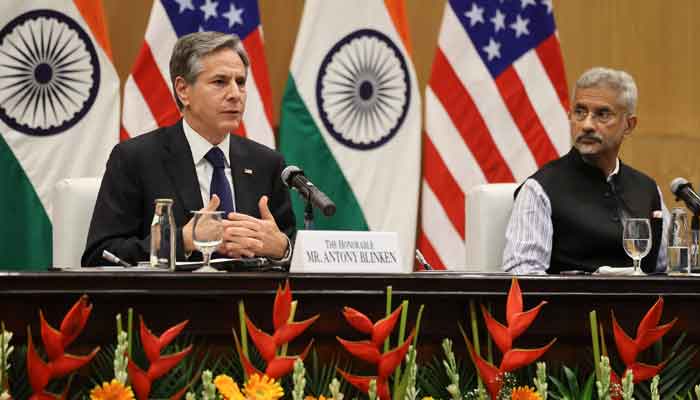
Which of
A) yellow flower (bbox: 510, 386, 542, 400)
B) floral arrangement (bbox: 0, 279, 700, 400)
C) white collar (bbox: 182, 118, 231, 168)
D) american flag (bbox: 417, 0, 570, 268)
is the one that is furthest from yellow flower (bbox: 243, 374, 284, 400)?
american flag (bbox: 417, 0, 570, 268)

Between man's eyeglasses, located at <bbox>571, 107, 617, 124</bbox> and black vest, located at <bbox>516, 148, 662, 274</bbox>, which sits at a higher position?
man's eyeglasses, located at <bbox>571, 107, 617, 124</bbox>

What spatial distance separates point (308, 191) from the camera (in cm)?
252

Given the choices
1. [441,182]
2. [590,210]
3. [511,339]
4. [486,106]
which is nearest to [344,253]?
[511,339]

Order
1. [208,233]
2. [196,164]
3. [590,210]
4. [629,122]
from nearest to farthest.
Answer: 1. [208,233]
2. [196,164]
3. [590,210]
4. [629,122]

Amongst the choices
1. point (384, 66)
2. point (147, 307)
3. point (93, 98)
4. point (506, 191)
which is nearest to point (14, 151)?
point (93, 98)

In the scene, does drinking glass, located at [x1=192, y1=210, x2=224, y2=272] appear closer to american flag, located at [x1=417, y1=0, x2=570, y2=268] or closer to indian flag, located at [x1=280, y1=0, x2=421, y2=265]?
indian flag, located at [x1=280, y1=0, x2=421, y2=265]

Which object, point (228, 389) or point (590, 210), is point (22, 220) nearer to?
point (590, 210)

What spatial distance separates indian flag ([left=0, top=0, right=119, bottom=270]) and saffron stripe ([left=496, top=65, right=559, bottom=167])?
5.59 ft

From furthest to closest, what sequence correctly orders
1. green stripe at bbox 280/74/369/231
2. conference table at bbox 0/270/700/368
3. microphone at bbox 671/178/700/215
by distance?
1. green stripe at bbox 280/74/369/231
2. microphone at bbox 671/178/700/215
3. conference table at bbox 0/270/700/368

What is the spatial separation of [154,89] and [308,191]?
179 centimetres

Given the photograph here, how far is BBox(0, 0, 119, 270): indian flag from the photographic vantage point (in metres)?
3.93

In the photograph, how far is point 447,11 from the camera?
15.2 feet

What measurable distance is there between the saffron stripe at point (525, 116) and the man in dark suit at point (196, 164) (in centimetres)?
156

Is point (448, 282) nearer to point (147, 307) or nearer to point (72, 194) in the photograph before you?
point (147, 307)
